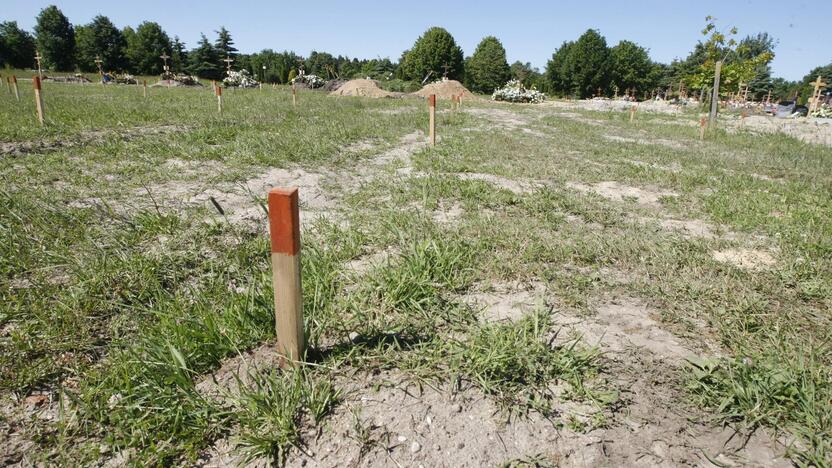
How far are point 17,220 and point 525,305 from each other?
4496 mm

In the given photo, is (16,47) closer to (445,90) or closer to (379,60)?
(379,60)

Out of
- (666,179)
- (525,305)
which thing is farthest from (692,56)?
(525,305)

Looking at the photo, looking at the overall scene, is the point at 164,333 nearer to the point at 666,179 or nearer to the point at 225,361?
the point at 225,361

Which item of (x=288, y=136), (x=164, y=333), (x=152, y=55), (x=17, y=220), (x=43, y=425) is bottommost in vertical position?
(x=43, y=425)

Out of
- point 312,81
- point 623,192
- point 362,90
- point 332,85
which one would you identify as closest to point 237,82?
point 312,81

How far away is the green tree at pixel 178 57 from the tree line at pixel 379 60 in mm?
179

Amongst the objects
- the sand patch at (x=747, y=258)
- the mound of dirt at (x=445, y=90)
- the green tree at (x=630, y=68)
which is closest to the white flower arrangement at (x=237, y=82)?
the mound of dirt at (x=445, y=90)

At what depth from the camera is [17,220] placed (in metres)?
3.80

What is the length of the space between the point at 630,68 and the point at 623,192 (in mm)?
85358

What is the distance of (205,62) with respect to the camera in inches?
2552

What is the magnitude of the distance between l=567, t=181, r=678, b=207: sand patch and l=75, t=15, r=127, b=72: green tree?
86.1m

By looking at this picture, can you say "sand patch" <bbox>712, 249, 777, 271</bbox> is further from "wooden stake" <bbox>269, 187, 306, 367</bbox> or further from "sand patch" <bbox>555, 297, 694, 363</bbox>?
"wooden stake" <bbox>269, 187, 306, 367</bbox>

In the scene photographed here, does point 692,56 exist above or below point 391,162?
above

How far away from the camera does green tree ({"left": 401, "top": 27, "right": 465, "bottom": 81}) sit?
74125mm
